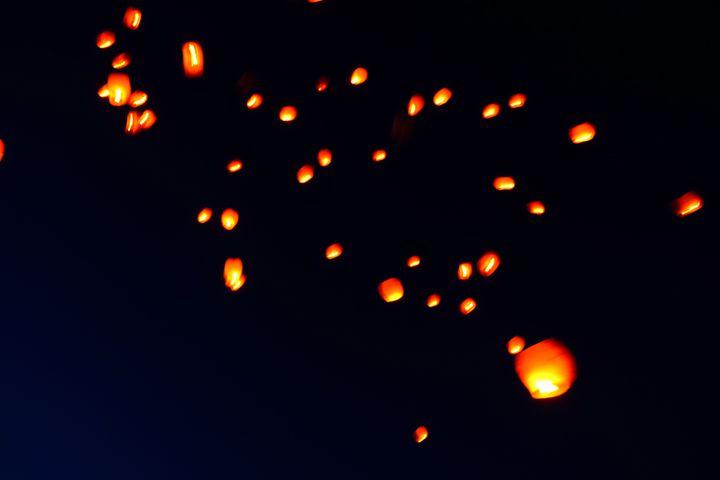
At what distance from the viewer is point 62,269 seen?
1.24 metres

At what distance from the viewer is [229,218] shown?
1.29 m

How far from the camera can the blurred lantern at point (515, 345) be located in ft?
4.20

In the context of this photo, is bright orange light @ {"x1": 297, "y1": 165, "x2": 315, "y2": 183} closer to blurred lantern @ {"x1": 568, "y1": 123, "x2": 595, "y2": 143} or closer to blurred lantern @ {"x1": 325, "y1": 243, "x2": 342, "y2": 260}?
blurred lantern @ {"x1": 325, "y1": 243, "x2": 342, "y2": 260}

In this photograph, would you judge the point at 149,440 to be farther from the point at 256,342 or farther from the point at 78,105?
the point at 78,105

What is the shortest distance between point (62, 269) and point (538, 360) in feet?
2.80

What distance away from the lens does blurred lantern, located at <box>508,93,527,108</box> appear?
137 cm

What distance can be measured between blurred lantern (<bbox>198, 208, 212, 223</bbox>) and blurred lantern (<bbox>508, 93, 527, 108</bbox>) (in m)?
0.60

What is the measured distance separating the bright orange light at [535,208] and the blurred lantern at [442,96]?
25 cm

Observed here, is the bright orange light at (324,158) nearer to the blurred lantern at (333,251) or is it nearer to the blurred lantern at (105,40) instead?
the blurred lantern at (333,251)

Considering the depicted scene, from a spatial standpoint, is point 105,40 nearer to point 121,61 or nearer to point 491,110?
point 121,61

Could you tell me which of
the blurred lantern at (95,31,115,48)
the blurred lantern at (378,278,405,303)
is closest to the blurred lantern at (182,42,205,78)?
the blurred lantern at (95,31,115,48)

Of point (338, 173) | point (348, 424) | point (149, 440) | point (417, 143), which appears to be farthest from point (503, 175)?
point (149, 440)

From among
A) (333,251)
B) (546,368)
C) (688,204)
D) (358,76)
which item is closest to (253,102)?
(358,76)

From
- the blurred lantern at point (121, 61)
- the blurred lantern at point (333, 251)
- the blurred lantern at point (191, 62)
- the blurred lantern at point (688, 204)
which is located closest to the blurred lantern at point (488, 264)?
the blurred lantern at point (333, 251)
